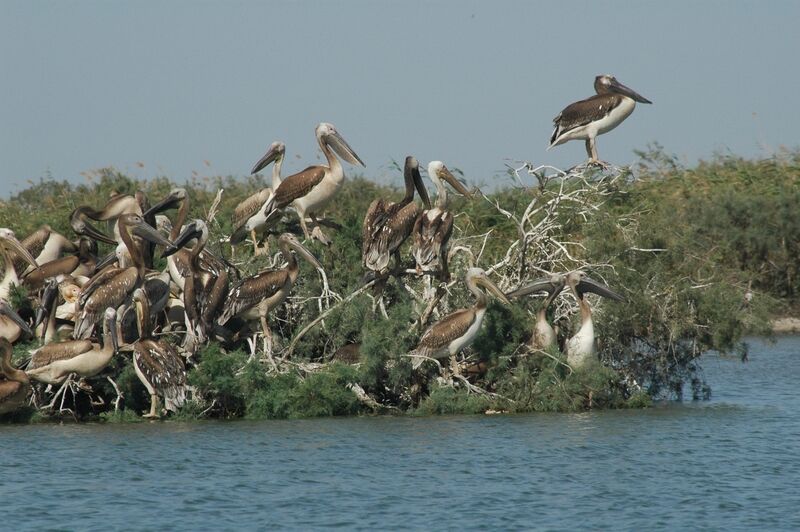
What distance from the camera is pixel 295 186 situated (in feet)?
37.4

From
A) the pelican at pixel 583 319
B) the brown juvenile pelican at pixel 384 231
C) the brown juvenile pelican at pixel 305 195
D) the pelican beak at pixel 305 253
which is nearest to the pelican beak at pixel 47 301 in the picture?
the brown juvenile pelican at pixel 305 195

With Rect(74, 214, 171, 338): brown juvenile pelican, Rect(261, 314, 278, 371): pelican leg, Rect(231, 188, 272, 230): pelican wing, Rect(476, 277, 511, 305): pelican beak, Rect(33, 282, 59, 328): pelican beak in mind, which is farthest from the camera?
Rect(231, 188, 272, 230): pelican wing

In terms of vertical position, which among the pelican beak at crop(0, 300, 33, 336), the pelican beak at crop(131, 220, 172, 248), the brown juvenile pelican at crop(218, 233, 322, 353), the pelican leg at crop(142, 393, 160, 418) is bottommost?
the pelican leg at crop(142, 393, 160, 418)

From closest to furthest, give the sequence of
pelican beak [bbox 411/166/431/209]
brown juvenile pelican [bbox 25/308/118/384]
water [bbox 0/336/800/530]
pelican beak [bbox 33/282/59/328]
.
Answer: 1. water [bbox 0/336/800/530]
2. brown juvenile pelican [bbox 25/308/118/384]
3. pelican beak [bbox 33/282/59/328]
4. pelican beak [bbox 411/166/431/209]

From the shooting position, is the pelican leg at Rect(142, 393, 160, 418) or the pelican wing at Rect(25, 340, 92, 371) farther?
the pelican leg at Rect(142, 393, 160, 418)

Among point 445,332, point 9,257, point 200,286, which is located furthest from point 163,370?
point 9,257

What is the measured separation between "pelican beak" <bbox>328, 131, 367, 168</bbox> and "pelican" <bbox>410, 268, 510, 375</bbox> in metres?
2.13

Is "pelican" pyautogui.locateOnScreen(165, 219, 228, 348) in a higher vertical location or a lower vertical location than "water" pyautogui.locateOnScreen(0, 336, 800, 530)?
higher

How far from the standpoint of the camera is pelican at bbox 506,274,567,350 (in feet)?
35.3

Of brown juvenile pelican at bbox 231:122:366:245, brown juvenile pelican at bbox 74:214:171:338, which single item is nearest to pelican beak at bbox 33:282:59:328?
brown juvenile pelican at bbox 74:214:171:338

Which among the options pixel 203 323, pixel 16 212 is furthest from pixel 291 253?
pixel 16 212

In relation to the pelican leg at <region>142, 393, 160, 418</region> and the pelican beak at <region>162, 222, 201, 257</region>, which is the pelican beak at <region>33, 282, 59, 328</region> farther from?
the pelican leg at <region>142, 393, 160, 418</region>

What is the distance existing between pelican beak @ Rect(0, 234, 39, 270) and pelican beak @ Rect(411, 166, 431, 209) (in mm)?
3363

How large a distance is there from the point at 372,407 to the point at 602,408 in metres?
1.89
